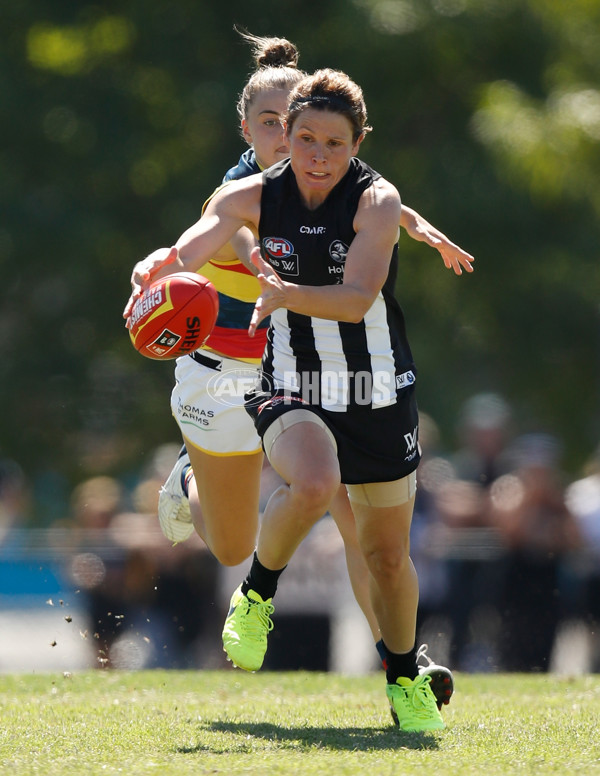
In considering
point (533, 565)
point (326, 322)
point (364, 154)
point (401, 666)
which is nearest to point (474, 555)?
point (533, 565)

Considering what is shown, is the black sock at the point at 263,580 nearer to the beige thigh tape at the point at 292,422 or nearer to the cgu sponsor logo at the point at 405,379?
the beige thigh tape at the point at 292,422

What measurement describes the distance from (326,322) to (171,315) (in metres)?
0.64

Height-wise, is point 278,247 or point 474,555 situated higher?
point 278,247

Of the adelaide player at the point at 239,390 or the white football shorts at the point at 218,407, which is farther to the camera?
the white football shorts at the point at 218,407

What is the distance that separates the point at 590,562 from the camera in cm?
826

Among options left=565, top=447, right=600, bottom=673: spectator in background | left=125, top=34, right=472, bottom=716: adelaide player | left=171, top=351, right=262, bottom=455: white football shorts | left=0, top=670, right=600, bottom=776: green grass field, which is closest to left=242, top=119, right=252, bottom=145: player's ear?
left=125, top=34, right=472, bottom=716: adelaide player

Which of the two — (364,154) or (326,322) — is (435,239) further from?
(364,154)

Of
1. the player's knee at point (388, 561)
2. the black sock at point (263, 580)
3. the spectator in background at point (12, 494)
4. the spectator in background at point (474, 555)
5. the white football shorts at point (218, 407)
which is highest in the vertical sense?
the white football shorts at point (218, 407)

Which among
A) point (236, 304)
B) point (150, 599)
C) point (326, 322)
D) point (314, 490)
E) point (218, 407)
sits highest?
point (326, 322)

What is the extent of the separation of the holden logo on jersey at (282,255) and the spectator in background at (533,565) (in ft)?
13.4

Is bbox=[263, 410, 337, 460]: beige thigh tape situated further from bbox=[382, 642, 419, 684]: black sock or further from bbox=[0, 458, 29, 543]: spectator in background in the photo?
bbox=[0, 458, 29, 543]: spectator in background

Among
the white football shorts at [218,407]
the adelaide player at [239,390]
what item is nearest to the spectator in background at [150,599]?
the adelaide player at [239,390]

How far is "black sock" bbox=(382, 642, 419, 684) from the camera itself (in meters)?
4.94

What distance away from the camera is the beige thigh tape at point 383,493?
470 centimetres
